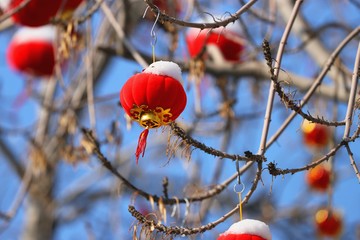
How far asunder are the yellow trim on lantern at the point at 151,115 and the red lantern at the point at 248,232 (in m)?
0.29

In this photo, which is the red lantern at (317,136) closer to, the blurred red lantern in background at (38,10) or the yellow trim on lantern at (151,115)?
the blurred red lantern in background at (38,10)

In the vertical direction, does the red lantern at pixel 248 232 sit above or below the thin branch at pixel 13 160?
below

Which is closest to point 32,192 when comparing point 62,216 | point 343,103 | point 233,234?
point 62,216

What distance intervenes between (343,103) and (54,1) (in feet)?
4.19

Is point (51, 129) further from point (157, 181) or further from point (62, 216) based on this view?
point (157, 181)

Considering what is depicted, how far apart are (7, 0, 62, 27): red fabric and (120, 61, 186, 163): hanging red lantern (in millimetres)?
898

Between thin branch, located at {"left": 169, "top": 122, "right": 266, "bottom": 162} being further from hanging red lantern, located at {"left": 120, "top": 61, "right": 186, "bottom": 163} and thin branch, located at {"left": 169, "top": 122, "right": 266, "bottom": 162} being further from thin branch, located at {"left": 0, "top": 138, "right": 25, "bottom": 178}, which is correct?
thin branch, located at {"left": 0, "top": 138, "right": 25, "bottom": 178}

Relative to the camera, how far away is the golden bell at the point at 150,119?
1.24 metres

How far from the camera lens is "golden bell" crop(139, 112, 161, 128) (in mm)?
1238

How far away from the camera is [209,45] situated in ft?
8.61

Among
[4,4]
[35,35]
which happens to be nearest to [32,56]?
[35,35]

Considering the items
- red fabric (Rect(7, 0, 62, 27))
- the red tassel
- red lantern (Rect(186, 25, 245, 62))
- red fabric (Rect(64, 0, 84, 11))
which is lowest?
the red tassel

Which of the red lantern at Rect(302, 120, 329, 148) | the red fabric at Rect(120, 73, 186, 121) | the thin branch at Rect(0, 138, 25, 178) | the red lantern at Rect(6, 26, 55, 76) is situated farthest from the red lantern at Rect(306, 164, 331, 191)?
the thin branch at Rect(0, 138, 25, 178)

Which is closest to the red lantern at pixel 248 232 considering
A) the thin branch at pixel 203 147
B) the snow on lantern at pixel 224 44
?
the thin branch at pixel 203 147
